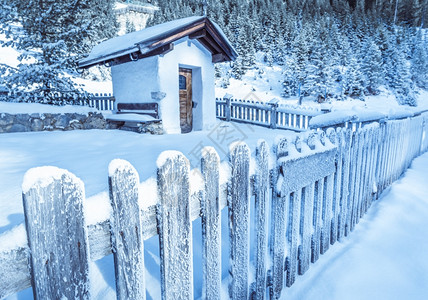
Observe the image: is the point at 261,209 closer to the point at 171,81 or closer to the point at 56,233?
the point at 56,233

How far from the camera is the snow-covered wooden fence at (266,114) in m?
10.5

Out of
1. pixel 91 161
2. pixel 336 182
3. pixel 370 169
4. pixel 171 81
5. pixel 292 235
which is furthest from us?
pixel 171 81

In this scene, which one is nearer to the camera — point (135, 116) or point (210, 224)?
point (210, 224)

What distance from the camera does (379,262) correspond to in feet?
7.64

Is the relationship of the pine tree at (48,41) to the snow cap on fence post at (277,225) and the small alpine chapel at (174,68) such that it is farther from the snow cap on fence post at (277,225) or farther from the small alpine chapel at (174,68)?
the snow cap on fence post at (277,225)

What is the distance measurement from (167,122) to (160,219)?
799 centimetres

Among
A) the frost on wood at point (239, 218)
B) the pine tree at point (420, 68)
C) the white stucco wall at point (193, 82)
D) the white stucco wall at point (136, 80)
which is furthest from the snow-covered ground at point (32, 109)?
the pine tree at point (420, 68)

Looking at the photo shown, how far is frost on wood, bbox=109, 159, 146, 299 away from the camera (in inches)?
35.6

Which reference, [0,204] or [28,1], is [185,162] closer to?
[0,204]

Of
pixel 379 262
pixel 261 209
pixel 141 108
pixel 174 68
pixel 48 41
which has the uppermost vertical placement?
pixel 48 41

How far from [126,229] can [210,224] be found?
19.1 inches

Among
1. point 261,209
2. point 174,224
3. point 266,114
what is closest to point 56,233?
point 174,224

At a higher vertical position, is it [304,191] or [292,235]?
[304,191]

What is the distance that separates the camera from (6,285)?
73 centimetres
